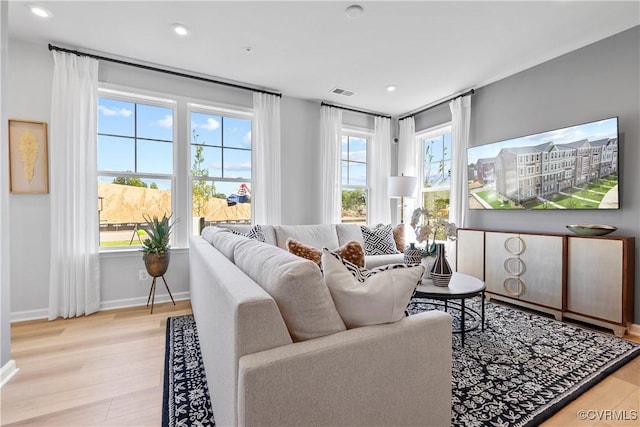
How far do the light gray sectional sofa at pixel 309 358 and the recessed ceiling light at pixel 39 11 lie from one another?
→ 2812 millimetres

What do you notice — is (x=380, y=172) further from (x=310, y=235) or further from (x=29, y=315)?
(x=29, y=315)

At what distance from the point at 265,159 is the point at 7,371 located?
2904 mm

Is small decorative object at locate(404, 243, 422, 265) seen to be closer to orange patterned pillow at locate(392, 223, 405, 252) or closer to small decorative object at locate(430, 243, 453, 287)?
small decorative object at locate(430, 243, 453, 287)

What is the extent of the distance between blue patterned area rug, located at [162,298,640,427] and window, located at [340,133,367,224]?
239 centimetres

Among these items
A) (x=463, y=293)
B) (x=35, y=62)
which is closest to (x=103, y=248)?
(x=35, y=62)

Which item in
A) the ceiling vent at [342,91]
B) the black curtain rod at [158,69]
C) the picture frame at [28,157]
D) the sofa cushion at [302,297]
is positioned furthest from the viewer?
the ceiling vent at [342,91]

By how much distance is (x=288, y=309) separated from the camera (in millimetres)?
971

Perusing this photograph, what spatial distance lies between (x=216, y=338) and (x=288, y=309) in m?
0.43

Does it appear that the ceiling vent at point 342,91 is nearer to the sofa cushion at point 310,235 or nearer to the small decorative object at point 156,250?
the sofa cushion at point 310,235

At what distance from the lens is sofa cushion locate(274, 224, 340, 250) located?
344cm

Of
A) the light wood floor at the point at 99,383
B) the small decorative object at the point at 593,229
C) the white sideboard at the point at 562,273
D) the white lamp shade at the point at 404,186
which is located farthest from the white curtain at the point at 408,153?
the light wood floor at the point at 99,383

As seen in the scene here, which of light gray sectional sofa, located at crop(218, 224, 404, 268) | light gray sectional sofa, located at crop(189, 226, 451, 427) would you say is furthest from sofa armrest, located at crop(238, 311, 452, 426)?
light gray sectional sofa, located at crop(218, 224, 404, 268)

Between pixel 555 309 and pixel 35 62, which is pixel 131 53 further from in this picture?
pixel 555 309

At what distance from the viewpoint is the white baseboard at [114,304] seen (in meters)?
2.73
